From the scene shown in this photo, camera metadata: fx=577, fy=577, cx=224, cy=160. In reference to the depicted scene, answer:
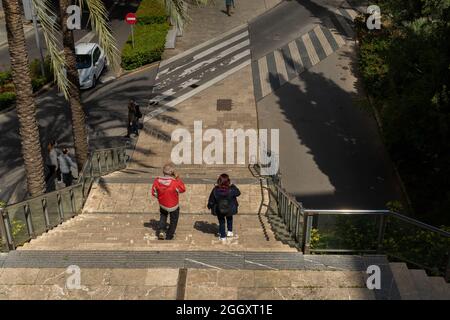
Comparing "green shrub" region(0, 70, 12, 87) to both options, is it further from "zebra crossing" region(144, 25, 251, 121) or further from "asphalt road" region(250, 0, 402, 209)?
"asphalt road" region(250, 0, 402, 209)

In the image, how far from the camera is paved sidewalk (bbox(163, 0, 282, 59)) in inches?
1147

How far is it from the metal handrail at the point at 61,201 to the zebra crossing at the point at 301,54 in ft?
26.7

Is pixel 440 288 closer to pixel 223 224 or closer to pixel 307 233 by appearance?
pixel 307 233

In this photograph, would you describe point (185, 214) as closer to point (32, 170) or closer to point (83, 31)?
point (32, 170)

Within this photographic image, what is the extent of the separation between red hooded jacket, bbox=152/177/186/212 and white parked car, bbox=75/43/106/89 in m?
14.4

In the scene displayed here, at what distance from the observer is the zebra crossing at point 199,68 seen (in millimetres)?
24234

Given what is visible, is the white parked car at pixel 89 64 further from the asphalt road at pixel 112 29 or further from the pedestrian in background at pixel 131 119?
the pedestrian in background at pixel 131 119

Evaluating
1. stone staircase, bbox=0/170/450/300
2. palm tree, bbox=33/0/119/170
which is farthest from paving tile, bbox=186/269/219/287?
palm tree, bbox=33/0/119/170

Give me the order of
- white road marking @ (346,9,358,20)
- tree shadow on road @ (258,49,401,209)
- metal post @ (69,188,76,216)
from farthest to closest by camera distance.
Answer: white road marking @ (346,9,358,20)
tree shadow on road @ (258,49,401,209)
metal post @ (69,188,76,216)

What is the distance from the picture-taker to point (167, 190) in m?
11.0

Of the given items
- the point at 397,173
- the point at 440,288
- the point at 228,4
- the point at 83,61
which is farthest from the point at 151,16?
the point at 440,288

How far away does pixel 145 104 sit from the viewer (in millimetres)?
23578

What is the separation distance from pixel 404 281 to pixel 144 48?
20.4 meters
